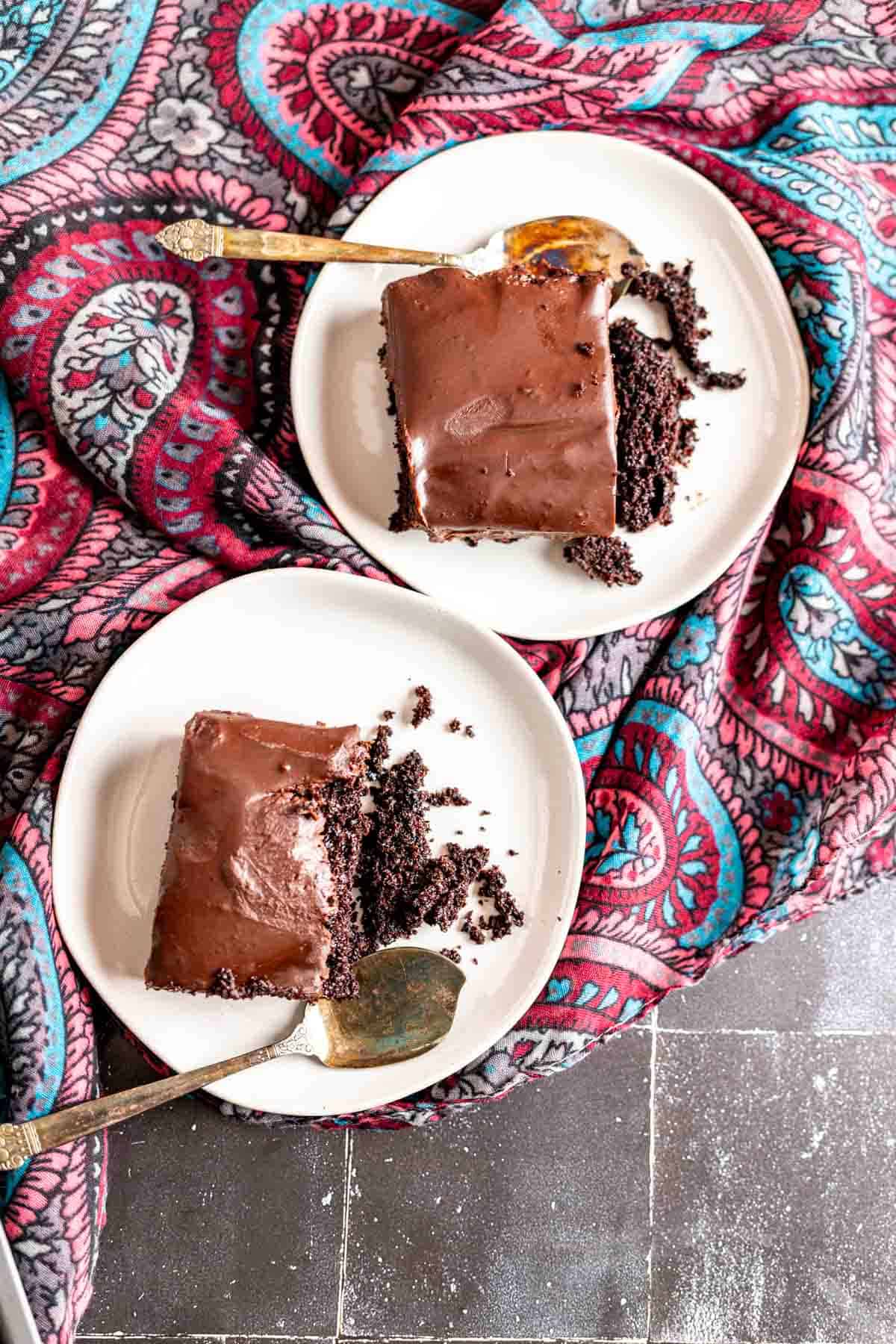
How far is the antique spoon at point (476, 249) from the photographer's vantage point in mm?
2471

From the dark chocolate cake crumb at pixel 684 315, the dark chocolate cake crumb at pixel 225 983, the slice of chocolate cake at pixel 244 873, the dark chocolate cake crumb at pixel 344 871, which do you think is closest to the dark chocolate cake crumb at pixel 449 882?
the dark chocolate cake crumb at pixel 344 871

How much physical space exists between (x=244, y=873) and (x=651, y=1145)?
4.68 ft

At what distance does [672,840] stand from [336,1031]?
934 millimetres

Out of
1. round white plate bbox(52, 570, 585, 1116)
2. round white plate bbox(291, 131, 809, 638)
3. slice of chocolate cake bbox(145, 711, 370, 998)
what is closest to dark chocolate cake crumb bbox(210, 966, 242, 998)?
slice of chocolate cake bbox(145, 711, 370, 998)

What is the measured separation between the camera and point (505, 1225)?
2.85 meters

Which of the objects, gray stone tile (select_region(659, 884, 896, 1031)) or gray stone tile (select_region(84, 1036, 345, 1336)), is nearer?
gray stone tile (select_region(84, 1036, 345, 1336))

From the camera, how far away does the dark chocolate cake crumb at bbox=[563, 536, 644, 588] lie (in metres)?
2.63

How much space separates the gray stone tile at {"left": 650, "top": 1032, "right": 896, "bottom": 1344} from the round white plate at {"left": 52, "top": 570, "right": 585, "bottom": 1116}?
70 cm

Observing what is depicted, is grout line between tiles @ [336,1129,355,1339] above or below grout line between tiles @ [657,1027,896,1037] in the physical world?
below

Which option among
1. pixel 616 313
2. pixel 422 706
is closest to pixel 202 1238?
pixel 422 706

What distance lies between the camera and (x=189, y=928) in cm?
229

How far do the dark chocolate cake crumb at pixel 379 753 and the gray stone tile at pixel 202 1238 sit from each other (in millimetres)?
961

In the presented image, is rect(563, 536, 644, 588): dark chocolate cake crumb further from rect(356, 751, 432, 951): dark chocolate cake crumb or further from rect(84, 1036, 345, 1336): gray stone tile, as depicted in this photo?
rect(84, 1036, 345, 1336): gray stone tile

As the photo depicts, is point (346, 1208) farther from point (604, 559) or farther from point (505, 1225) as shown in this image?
point (604, 559)
